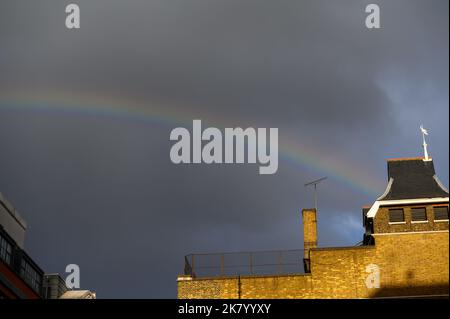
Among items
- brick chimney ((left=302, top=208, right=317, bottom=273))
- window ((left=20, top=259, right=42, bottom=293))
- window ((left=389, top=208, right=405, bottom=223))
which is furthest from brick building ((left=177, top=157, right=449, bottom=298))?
window ((left=20, top=259, right=42, bottom=293))

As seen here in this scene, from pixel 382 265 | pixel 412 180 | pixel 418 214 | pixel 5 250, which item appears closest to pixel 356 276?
pixel 382 265

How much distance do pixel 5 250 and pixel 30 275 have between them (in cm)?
680

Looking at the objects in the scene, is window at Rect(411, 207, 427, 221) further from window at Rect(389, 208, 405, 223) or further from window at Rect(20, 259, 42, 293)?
window at Rect(20, 259, 42, 293)

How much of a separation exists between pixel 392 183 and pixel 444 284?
26.0 ft

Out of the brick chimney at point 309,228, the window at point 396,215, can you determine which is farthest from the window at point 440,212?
the brick chimney at point 309,228

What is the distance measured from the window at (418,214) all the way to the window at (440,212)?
69 cm

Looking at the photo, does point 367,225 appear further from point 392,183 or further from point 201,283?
point 201,283
